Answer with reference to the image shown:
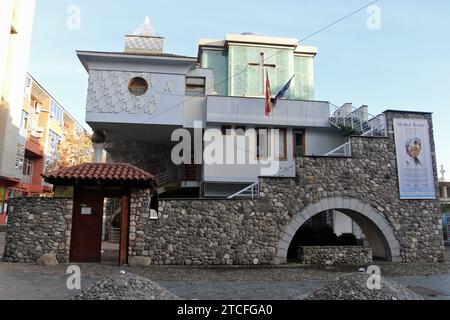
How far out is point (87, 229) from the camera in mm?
12773

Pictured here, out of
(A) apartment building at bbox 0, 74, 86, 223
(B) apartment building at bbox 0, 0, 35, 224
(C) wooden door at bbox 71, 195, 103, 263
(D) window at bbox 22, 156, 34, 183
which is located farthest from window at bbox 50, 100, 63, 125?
(C) wooden door at bbox 71, 195, 103, 263

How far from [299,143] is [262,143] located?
2044mm

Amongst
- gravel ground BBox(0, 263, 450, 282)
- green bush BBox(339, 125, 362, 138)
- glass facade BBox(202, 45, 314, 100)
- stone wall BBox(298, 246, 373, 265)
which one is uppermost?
glass facade BBox(202, 45, 314, 100)

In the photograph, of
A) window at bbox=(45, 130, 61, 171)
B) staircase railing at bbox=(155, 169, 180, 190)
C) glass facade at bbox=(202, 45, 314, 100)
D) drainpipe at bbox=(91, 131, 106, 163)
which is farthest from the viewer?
window at bbox=(45, 130, 61, 171)

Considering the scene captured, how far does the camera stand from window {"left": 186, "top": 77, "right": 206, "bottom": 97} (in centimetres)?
1991

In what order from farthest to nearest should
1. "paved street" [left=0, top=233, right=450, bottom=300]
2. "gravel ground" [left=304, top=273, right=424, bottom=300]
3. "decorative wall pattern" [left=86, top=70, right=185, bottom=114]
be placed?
"decorative wall pattern" [left=86, top=70, right=185, bottom=114] → "paved street" [left=0, top=233, right=450, bottom=300] → "gravel ground" [left=304, top=273, right=424, bottom=300]

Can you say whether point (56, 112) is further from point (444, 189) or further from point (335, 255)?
point (444, 189)

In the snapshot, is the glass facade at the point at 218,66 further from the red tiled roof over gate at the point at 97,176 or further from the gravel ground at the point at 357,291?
the gravel ground at the point at 357,291

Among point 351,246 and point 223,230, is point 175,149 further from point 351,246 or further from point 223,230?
point 351,246

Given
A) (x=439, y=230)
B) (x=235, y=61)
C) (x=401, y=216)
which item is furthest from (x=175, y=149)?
(x=439, y=230)

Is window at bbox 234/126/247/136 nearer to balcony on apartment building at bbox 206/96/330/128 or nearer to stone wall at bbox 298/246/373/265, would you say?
balcony on apartment building at bbox 206/96/330/128

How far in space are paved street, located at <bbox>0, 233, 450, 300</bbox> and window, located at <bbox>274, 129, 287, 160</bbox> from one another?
23.5ft

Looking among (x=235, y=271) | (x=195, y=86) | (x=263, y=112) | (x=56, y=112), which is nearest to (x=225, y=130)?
(x=263, y=112)

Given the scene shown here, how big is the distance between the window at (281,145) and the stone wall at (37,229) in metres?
10.4
